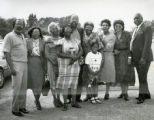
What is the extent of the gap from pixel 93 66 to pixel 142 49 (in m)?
1.09

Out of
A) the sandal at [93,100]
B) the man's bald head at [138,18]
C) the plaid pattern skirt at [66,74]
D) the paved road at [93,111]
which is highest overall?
the man's bald head at [138,18]

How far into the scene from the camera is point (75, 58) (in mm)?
6328

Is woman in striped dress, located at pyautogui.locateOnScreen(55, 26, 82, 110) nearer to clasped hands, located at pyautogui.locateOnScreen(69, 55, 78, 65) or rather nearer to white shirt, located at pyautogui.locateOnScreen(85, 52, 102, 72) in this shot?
clasped hands, located at pyautogui.locateOnScreen(69, 55, 78, 65)

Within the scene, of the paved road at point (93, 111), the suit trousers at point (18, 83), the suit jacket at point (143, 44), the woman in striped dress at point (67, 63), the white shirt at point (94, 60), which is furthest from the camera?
the white shirt at point (94, 60)

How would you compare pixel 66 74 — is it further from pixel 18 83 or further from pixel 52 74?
pixel 18 83

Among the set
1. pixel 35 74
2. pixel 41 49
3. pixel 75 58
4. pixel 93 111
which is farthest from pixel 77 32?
pixel 93 111

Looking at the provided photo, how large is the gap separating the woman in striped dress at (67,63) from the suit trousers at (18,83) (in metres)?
0.71

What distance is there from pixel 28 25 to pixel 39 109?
6.10 feet

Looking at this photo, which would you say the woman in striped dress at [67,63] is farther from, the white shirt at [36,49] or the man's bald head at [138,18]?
the man's bald head at [138,18]

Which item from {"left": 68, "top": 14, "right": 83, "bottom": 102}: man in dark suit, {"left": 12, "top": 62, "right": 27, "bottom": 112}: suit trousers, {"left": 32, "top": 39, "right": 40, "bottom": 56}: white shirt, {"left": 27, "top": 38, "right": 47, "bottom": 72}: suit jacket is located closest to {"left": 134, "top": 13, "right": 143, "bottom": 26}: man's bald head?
{"left": 68, "top": 14, "right": 83, "bottom": 102}: man in dark suit

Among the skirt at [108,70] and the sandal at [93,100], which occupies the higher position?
the skirt at [108,70]

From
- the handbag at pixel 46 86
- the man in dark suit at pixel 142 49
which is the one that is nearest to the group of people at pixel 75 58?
the man in dark suit at pixel 142 49

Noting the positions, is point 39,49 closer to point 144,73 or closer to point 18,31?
point 18,31

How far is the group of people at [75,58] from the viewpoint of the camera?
5.90 metres
